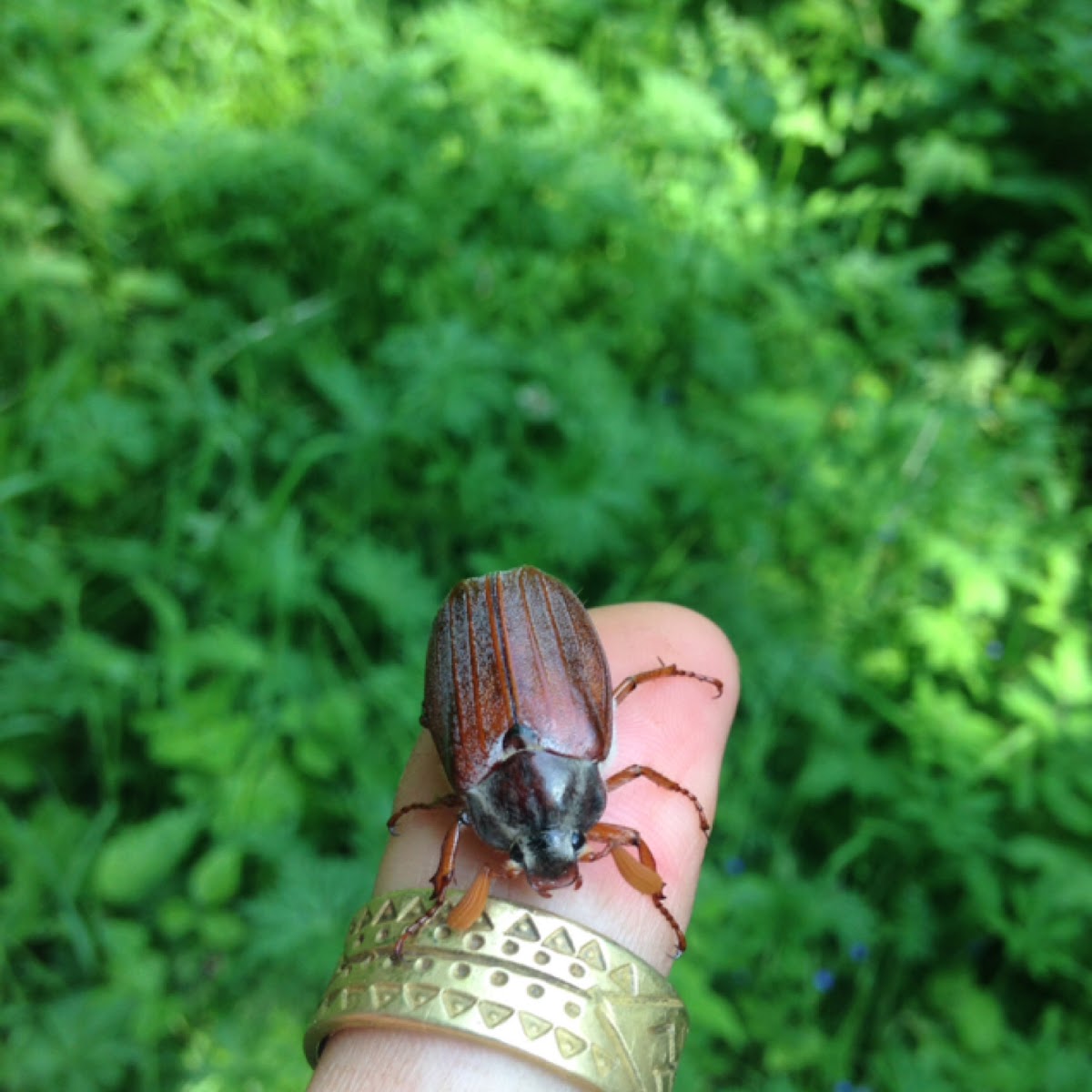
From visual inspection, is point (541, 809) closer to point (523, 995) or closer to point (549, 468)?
point (523, 995)

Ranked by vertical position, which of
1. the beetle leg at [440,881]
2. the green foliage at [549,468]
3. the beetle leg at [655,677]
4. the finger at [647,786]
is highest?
the beetle leg at [655,677]

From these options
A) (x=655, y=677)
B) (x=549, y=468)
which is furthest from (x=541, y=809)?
(x=549, y=468)

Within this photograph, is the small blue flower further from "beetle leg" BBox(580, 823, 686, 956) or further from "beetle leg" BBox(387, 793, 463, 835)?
"beetle leg" BBox(387, 793, 463, 835)

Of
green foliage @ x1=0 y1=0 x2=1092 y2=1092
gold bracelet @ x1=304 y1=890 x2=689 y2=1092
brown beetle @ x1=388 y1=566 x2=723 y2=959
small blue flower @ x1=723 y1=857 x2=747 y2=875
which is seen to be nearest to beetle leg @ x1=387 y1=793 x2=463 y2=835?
brown beetle @ x1=388 y1=566 x2=723 y2=959

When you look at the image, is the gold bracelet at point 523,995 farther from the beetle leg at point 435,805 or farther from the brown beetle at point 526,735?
the beetle leg at point 435,805

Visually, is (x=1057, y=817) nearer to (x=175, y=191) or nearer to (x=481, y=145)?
(x=481, y=145)

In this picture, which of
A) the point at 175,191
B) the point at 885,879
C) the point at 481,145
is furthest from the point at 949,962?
the point at 175,191

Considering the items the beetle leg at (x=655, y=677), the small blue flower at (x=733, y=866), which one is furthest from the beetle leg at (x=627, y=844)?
the small blue flower at (x=733, y=866)
